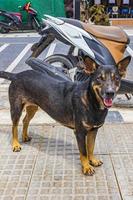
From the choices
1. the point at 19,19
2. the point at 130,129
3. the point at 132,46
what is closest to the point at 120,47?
the point at 130,129

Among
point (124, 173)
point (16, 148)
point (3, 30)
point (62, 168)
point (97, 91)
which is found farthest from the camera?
point (3, 30)

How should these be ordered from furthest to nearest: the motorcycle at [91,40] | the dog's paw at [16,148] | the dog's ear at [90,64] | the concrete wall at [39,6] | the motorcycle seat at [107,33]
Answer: the concrete wall at [39,6]
the motorcycle seat at [107,33]
the motorcycle at [91,40]
the dog's paw at [16,148]
the dog's ear at [90,64]

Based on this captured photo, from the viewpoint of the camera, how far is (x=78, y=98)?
15.9 ft

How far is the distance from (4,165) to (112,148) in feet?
4.24

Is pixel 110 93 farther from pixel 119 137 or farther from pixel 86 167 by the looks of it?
pixel 119 137

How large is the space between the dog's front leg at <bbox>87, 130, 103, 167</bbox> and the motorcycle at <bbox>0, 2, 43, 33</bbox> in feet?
47.2

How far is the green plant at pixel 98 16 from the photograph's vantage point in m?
20.2

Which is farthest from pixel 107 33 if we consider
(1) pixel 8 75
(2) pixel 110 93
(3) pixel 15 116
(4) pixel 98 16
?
(4) pixel 98 16

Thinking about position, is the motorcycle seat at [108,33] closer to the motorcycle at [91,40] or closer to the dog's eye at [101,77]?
the motorcycle at [91,40]

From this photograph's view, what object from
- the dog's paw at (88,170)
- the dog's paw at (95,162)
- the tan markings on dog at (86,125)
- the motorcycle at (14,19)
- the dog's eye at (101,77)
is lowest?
the motorcycle at (14,19)

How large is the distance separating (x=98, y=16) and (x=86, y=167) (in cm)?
1610

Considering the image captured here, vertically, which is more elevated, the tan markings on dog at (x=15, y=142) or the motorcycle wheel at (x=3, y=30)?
the tan markings on dog at (x=15, y=142)

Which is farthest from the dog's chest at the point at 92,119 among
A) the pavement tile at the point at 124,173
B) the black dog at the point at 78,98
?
the pavement tile at the point at 124,173

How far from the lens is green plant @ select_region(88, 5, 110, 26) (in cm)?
2020
